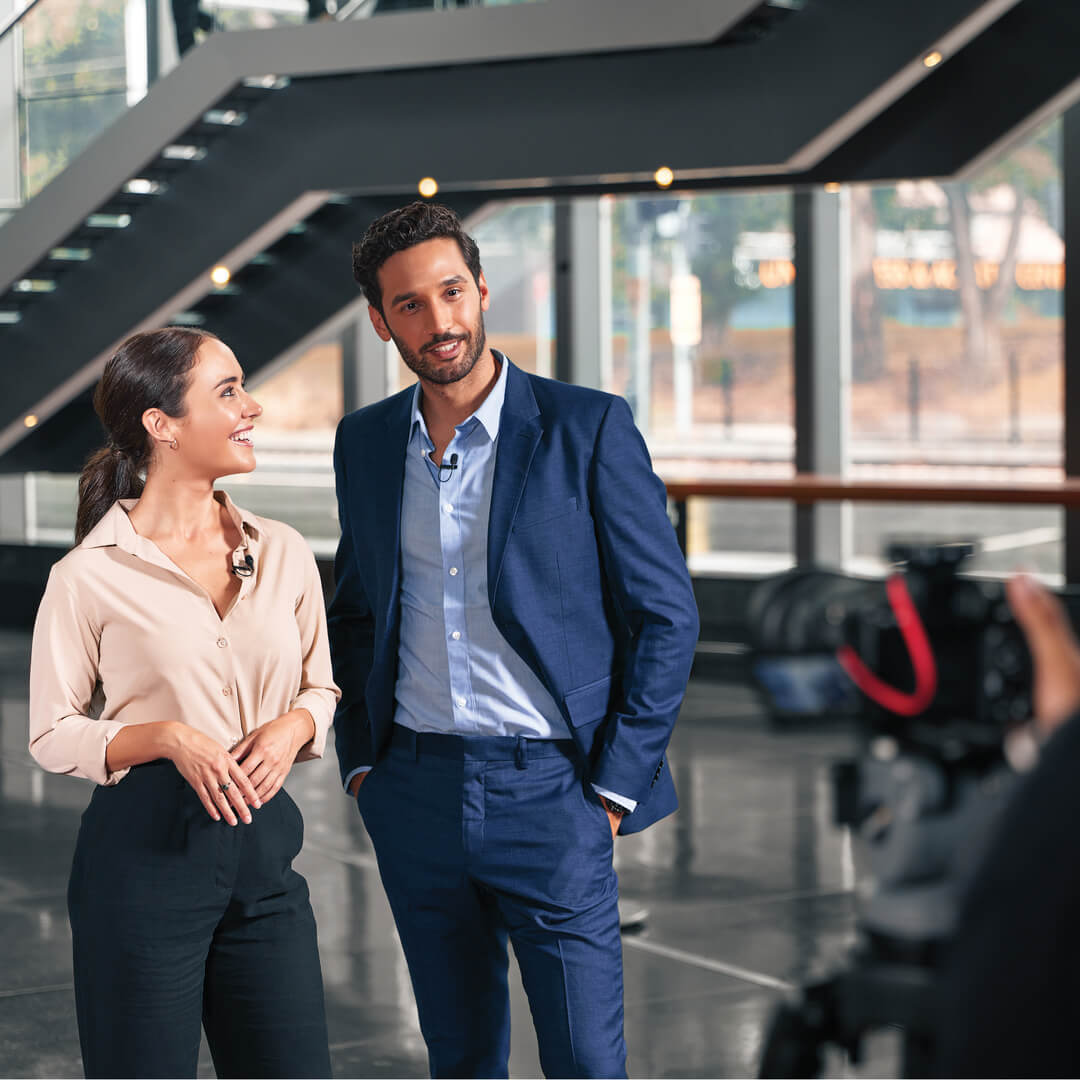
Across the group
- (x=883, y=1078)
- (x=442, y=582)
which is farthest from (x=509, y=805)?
(x=883, y=1078)

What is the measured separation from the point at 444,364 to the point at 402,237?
180 millimetres

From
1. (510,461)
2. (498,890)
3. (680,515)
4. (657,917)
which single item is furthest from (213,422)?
(680,515)

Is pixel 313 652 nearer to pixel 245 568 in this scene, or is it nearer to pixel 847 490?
pixel 245 568

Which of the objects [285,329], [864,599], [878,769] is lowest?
[878,769]

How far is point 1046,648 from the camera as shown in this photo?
0.99m

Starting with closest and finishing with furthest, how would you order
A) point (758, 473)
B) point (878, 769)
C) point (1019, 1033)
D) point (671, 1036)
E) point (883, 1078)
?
point (1019, 1033) → point (878, 769) → point (883, 1078) → point (671, 1036) → point (758, 473)

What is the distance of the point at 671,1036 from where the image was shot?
371 centimetres

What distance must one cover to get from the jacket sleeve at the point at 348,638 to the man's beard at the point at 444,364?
236 millimetres

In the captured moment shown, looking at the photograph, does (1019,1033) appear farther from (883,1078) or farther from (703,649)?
(703,649)

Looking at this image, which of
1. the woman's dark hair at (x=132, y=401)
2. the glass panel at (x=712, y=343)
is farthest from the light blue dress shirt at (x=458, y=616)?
the glass panel at (x=712, y=343)

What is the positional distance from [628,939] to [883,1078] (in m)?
1.15

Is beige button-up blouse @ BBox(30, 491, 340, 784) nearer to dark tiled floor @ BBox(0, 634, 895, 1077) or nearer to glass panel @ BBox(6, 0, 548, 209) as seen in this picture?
dark tiled floor @ BBox(0, 634, 895, 1077)

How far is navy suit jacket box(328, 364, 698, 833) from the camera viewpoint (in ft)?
7.49

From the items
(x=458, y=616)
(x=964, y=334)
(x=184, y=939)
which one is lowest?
(x=184, y=939)
